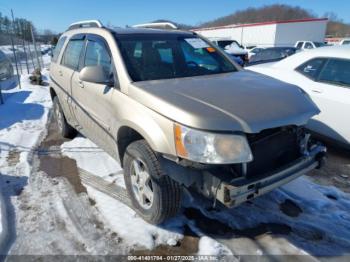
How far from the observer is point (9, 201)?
321cm

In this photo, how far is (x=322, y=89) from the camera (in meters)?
4.32

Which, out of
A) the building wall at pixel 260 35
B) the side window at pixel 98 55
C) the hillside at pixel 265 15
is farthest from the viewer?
the hillside at pixel 265 15

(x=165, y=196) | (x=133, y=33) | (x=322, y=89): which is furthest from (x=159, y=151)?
(x=322, y=89)

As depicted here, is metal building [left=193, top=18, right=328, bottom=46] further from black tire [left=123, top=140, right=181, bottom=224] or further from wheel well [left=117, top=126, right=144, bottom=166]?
black tire [left=123, top=140, right=181, bottom=224]

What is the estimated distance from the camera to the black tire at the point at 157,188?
97.7 inches

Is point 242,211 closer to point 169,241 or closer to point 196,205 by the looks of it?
point 196,205

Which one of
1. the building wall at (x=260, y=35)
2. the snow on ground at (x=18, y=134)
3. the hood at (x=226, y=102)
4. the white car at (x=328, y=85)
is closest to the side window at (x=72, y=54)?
the snow on ground at (x=18, y=134)

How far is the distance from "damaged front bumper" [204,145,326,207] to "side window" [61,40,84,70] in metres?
2.77

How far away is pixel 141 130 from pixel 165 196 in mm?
613

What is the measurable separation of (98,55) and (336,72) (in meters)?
3.40

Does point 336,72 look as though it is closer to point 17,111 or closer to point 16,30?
point 17,111

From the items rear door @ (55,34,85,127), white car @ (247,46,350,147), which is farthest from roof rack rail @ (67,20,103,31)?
white car @ (247,46,350,147)

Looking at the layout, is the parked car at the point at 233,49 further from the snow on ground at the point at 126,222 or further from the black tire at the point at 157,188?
the black tire at the point at 157,188

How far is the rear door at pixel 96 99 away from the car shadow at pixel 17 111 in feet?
8.84
